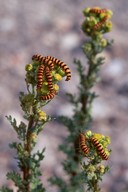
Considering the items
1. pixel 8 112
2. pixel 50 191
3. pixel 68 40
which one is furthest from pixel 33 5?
pixel 50 191

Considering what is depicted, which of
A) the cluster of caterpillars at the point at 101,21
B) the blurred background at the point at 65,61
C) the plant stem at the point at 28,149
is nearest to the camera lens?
the plant stem at the point at 28,149

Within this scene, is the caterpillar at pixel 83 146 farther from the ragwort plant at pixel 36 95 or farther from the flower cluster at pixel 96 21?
the flower cluster at pixel 96 21

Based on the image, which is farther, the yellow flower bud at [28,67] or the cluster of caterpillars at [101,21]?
the cluster of caterpillars at [101,21]

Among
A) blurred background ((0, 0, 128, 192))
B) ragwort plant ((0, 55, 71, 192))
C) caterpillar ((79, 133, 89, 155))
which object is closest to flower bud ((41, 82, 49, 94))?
ragwort plant ((0, 55, 71, 192))

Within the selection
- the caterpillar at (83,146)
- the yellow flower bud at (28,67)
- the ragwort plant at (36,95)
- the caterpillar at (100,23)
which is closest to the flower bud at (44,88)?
the ragwort plant at (36,95)

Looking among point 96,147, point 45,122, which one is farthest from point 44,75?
point 96,147

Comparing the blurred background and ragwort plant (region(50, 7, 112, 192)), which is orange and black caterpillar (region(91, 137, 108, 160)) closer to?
ragwort plant (region(50, 7, 112, 192))
